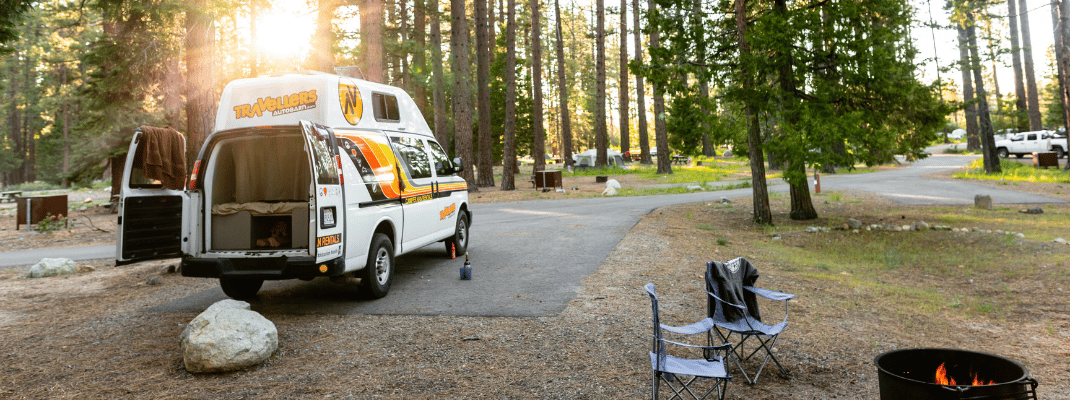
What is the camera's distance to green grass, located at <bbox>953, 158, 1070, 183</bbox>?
21.9 metres

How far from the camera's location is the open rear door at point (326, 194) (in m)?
6.01

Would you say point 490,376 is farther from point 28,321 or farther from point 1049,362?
point 28,321

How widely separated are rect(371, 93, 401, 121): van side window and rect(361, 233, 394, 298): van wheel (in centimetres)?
174

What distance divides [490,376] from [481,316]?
1657mm

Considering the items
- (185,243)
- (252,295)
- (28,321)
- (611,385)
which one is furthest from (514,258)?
(28,321)

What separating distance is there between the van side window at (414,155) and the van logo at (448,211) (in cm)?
72

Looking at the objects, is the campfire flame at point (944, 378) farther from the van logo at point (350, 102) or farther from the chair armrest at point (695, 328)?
the van logo at point (350, 102)

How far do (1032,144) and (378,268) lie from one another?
134 feet

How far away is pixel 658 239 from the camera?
450 inches

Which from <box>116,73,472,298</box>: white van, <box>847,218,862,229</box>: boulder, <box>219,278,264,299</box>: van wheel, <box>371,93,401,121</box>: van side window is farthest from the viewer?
<box>847,218,862,229</box>: boulder

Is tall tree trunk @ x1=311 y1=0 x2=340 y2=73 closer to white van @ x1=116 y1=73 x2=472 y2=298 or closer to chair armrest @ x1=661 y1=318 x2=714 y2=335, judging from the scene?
white van @ x1=116 y1=73 x2=472 y2=298

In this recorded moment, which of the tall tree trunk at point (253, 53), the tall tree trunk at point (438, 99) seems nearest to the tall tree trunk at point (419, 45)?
the tall tree trunk at point (438, 99)

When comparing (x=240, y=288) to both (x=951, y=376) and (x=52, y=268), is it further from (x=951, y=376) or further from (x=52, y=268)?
(x=951, y=376)

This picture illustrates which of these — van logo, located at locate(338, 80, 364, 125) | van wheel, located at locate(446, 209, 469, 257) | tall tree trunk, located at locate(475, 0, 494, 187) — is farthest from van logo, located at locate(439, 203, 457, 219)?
tall tree trunk, located at locate(475, 0, 494, 187)
